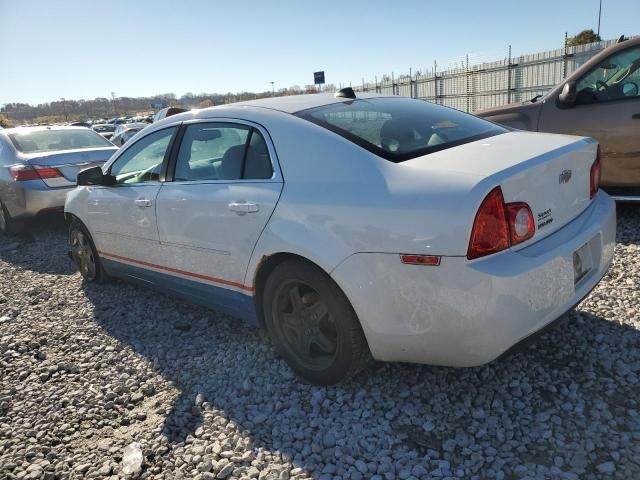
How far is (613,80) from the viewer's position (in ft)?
16.7

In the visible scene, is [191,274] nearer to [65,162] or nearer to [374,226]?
[374,226]

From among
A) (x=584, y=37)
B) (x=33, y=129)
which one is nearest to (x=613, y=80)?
(x=33, y=129)

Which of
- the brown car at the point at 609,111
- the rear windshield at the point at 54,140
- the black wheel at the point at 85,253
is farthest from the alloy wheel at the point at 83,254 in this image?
the brown car at the point at 609,111

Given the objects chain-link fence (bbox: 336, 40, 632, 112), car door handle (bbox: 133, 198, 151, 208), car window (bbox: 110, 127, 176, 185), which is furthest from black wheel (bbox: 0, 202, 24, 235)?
chain-link fence (bbox: 336, 40, 632, 112)

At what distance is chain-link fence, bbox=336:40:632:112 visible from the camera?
14461mm

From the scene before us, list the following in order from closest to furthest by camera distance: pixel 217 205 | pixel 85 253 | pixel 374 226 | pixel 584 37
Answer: pixel 374 226 → pixel 217 205 → pixel 85 253 → pixel 584 37

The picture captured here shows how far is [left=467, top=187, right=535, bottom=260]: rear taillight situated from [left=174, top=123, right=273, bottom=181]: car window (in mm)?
1212

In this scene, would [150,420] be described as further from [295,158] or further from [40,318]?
[40,318]

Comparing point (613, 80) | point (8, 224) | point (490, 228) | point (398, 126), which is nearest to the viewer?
point (490, 228)

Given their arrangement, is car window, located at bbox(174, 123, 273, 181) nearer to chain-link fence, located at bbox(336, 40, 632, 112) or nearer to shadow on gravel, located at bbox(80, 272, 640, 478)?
shadow on gravel, located at bbox(80, 272, 640, 478)

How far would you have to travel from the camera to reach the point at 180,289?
3652 millimetres

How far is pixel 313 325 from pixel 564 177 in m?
1.48

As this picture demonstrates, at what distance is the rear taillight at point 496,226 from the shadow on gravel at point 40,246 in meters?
4.82

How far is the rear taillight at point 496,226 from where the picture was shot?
2127 mm
